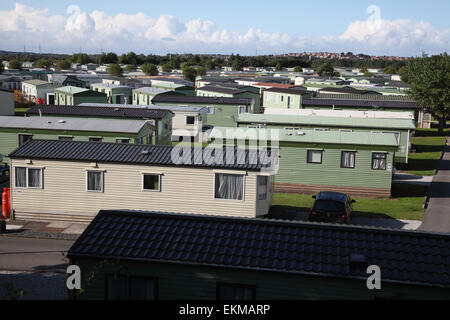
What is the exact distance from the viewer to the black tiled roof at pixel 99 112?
1524 inches

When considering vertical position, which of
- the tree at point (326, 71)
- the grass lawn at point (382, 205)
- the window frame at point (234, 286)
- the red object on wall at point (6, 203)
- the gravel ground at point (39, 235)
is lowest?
the gravel ground at point (39, 235)

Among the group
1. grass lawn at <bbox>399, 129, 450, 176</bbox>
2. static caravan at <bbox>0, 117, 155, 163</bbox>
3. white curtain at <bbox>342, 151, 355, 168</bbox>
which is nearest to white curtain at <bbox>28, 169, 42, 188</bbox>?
static caravan at <bbox>0, 117, 155, 163</bbox>

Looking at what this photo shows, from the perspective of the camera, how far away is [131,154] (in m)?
23.1

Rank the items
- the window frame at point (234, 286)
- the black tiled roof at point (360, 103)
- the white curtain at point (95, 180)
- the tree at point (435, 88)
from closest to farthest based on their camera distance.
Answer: the window frame at point (234, 286) < the white curtain at point (95, 180) < the black tiled roof at point (360, 103) < the tree at point (435, 88)

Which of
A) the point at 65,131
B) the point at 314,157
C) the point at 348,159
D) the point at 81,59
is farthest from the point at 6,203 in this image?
the point at 81,59

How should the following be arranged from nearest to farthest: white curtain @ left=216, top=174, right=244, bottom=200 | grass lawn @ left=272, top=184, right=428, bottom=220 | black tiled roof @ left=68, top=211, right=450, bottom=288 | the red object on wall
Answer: black tiled roof @ left=68, top=211, right=450, bottom=288, white curtain @ left=216, top=174, right=244, bottom=200, the red object on wall, grass lawn @ left=272, top=184, right=428, bottom=220

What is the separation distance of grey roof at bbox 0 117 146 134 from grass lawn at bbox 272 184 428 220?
1061 cm

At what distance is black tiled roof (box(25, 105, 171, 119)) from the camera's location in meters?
38.7

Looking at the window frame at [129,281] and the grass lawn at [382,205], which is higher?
the window frame at [129,281]

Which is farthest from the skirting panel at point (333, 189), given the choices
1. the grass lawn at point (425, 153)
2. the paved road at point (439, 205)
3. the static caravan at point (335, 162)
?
the grass lawn at point (425, 153)

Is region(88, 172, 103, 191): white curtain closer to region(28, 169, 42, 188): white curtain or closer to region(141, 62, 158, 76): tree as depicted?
region(28, 169, 42, 188): white curtain

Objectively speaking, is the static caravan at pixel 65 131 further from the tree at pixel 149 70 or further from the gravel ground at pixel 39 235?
the tree at pixel 149 70

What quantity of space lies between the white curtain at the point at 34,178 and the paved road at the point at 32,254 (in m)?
3.08

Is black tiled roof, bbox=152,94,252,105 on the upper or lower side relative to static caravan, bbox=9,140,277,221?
upper
